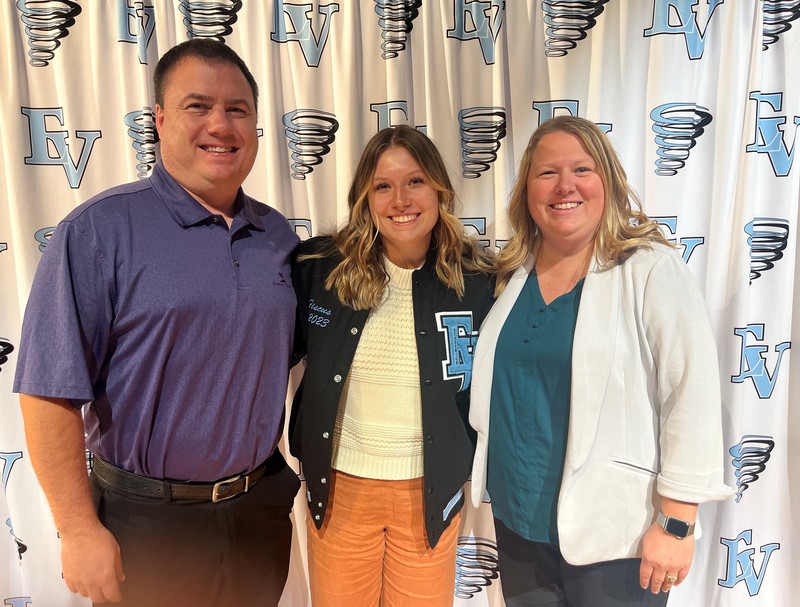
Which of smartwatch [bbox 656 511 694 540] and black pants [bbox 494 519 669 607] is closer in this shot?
smartwatch [bbox 656 511 694 540]

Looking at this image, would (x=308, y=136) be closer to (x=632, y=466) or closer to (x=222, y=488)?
(x=222, y=488)

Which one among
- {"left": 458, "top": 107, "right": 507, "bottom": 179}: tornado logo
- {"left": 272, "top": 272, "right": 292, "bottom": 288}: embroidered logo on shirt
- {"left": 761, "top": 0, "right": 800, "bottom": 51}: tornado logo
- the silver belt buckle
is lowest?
the silver belt buckle

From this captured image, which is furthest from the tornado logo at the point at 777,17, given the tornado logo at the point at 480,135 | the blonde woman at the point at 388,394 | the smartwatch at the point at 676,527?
the smartwatch at the point at 676,527

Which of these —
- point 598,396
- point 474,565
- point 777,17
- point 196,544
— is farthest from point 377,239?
point 777,17

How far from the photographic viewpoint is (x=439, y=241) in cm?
164

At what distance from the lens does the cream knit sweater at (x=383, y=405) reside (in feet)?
4.91

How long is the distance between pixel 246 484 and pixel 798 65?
2555 millimetres

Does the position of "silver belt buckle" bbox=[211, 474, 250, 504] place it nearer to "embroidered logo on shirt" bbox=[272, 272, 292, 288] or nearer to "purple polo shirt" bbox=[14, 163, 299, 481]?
"purple polo shirt" bbox=[14, 163, 299, 481]

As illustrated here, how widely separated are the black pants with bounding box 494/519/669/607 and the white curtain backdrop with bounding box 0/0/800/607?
1007mm

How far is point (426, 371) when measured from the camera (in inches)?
58.8

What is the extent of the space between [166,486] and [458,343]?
0.96 meters

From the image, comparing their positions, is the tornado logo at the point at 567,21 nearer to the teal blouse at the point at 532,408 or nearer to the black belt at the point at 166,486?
the teal blouse at the point at 532,408

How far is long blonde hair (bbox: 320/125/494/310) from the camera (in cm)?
154

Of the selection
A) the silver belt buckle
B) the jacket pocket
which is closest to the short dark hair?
the silver belt buckle
